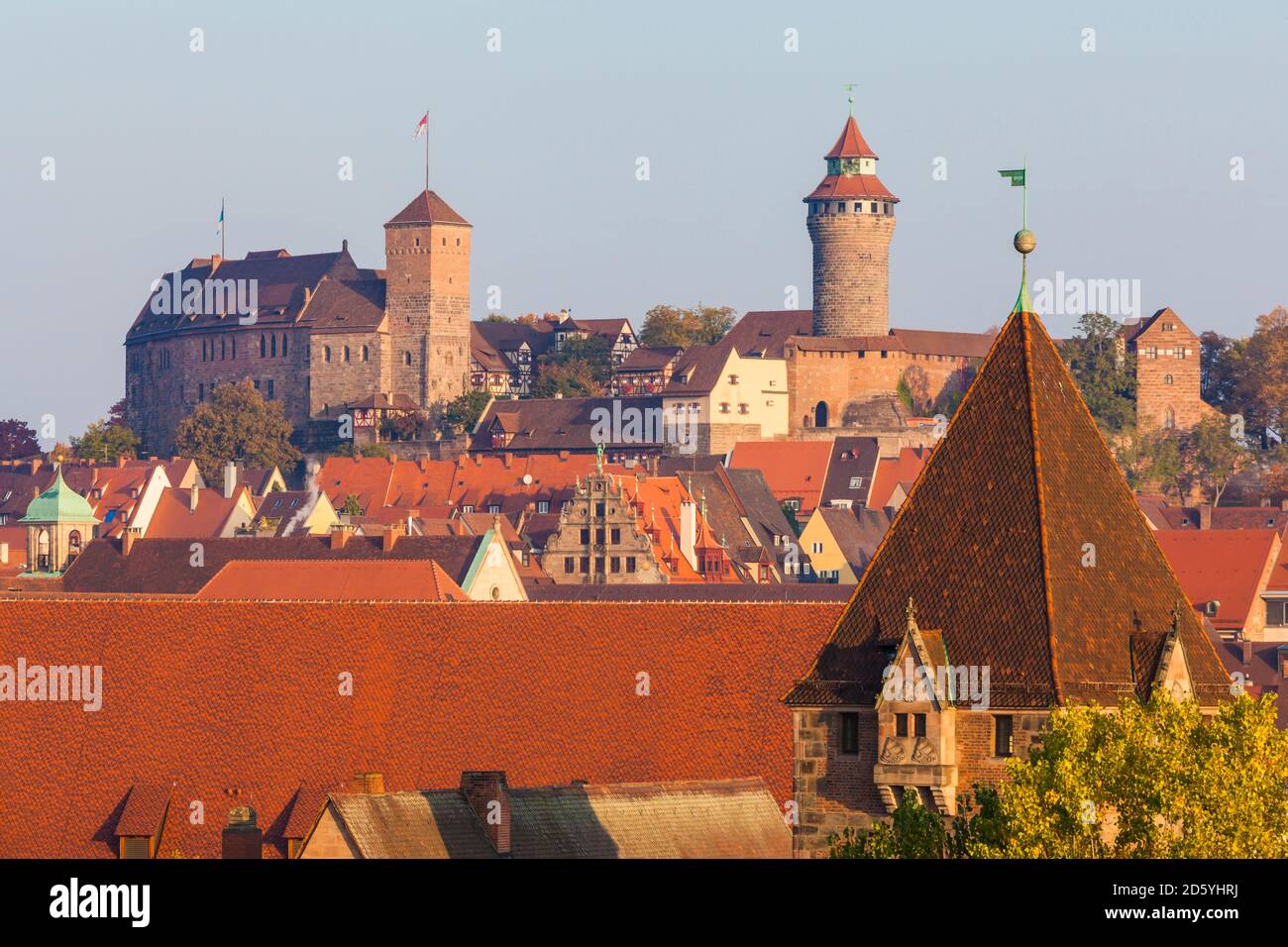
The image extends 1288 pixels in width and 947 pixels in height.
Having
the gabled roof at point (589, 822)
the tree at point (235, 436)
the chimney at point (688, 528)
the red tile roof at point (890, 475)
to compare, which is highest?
the tree at point (235, 436)

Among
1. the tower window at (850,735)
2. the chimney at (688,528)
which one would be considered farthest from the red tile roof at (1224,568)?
the tower window at (850,735)

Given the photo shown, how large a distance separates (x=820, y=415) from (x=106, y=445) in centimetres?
4560

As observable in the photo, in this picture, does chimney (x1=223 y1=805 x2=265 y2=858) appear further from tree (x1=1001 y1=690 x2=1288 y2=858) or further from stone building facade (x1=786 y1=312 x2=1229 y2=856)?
tree (x1=1001 y1=690 x2=1288 y2=858)

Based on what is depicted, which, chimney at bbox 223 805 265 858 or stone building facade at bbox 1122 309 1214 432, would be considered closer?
chimney at bbox 223 805 265 858

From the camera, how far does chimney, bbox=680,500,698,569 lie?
125 m

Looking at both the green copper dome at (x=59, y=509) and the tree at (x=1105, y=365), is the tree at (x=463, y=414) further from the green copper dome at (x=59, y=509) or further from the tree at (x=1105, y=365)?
the green copper dome at (x=59, y=509)

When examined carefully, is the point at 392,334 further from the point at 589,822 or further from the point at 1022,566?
the point at 1022,566

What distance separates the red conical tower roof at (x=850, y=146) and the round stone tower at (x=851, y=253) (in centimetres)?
254

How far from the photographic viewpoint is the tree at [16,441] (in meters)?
197

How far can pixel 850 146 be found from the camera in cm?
18750

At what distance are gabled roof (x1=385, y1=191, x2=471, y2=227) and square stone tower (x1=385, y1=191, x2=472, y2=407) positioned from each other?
0.06 m

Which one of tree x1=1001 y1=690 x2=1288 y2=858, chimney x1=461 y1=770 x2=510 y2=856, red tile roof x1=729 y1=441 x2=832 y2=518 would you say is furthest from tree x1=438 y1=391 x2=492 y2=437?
tree x1=1001 y1=690 x2=1288 y2=858

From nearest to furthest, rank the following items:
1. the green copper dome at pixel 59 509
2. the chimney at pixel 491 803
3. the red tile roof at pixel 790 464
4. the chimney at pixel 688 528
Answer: the chimney at pixel 491 803 < the green copper dome at pixel 59 509 < the chimney at pixel 688 528 < the red tile roof at pixel 790 464
